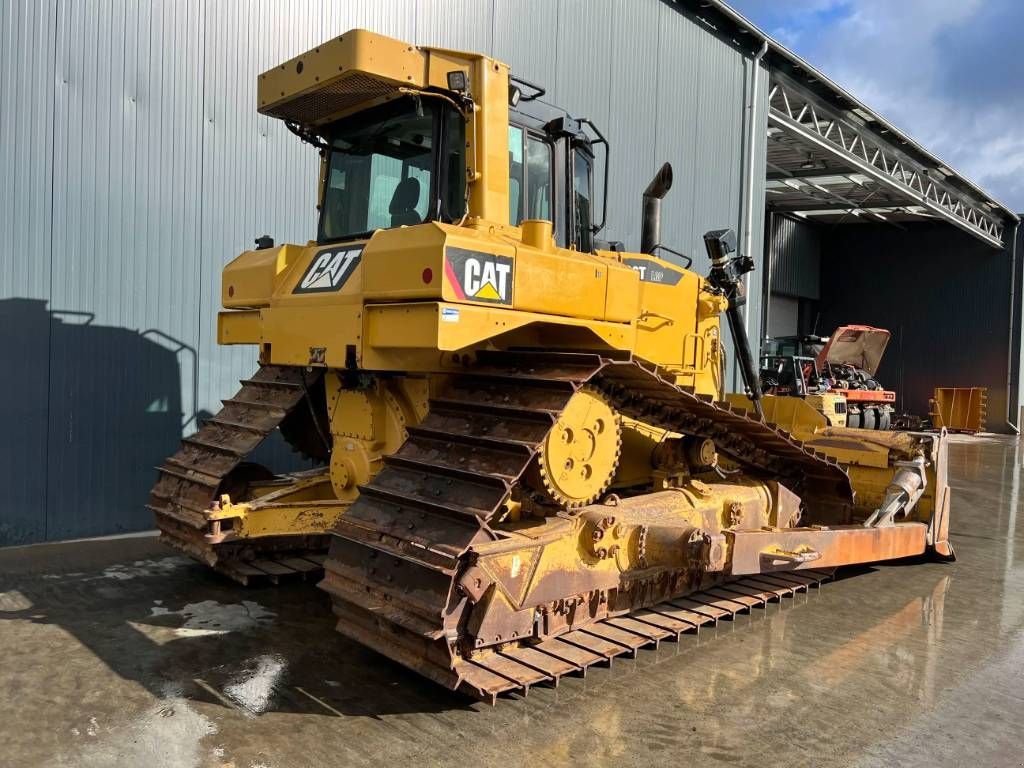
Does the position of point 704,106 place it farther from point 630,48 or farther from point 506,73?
point 506,73

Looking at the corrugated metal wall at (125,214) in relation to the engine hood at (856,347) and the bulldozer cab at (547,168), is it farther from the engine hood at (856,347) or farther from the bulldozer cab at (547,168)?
the engine hood at (856,347)

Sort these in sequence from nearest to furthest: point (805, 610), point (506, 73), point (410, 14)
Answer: point (506, 73) < point (805, 610) < point (410, 14)

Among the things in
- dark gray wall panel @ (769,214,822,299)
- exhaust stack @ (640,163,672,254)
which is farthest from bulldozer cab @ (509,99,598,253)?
dark gray wall panel @ (769,214,822,299)

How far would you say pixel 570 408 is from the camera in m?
4.44

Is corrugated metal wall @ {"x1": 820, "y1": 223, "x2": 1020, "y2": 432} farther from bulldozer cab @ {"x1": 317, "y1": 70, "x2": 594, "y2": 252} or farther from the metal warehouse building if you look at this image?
bulldozer cab @ {"x1": 317, "y1": 70, "x2": 594, "y2": 252}

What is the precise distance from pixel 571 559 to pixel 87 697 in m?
2.45

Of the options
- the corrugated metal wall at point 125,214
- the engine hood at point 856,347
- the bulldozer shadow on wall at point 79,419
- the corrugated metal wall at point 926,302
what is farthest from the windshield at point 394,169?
the corrugated metal wall at point 926,302

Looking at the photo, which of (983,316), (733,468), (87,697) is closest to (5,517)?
(87,697)

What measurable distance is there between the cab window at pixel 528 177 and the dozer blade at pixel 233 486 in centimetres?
199

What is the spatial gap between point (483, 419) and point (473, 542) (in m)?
0.80

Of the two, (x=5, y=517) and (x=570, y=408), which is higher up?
(x=570, y=408)

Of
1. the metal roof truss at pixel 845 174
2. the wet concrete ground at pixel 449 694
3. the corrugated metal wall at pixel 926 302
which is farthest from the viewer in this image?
the corrugated metal wall at pixel 926 302

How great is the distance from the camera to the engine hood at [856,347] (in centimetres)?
2219

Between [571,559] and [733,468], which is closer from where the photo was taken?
[571,559]
